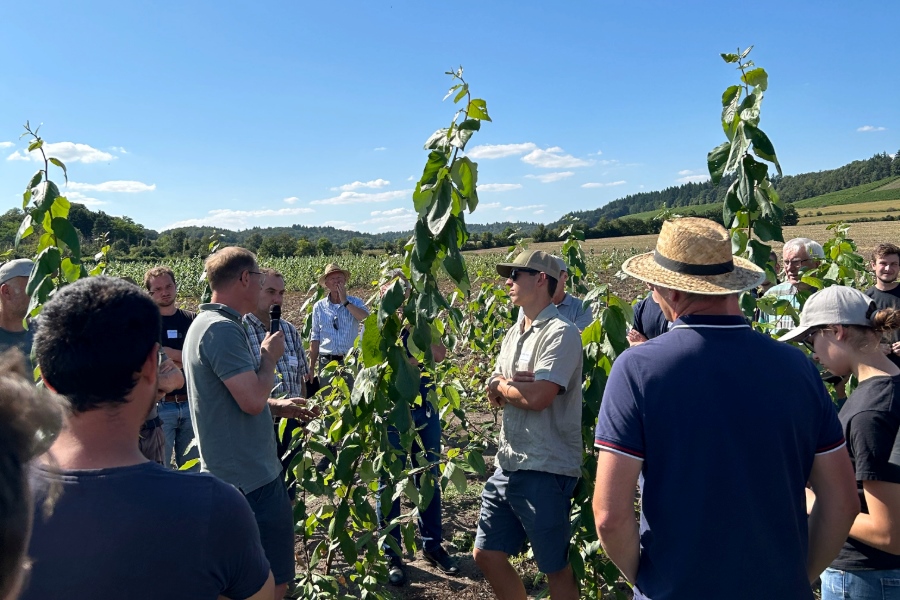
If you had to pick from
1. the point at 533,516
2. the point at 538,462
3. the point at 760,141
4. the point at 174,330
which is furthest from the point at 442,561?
the point at 760,141

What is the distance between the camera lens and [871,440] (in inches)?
75.5

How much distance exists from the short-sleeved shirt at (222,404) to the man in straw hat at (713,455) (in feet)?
5.11

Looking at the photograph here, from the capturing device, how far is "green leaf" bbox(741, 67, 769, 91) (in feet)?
8.59

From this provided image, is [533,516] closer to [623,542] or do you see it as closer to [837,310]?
[623,542]

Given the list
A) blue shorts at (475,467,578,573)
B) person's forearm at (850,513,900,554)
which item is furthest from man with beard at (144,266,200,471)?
person's forearm at (850,513,900,554)

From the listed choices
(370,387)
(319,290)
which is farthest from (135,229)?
(370,387)

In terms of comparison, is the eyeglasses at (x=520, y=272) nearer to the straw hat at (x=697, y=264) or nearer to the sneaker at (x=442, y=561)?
the straw hat at (x=697, y=264)

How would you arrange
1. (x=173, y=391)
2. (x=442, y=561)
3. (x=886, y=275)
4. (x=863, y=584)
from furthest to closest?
1. (x=886, y=275)
2. (x=173, y=391)
3. (x=442, y=561)
4. (x=863, y=584)

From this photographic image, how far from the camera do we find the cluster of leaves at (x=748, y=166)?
2.57 metres

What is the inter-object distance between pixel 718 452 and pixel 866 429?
0.67m

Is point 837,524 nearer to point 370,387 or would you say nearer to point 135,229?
point 370,387

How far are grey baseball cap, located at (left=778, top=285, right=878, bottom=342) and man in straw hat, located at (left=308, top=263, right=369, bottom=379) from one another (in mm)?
3807

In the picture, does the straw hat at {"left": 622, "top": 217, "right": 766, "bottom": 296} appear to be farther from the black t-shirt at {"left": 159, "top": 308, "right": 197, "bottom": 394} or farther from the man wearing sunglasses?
the black t-shirt at {"left": 159, "top": 308, "right": 197, "bottom": 394}

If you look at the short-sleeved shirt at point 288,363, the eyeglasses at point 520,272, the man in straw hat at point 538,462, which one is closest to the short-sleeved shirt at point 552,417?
the man in straw hat at point 538,462
